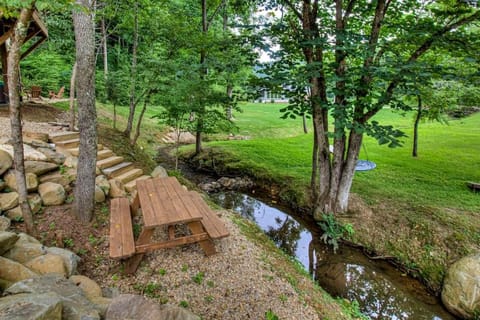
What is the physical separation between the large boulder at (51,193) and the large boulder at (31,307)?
261 cm

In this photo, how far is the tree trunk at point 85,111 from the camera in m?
3.39

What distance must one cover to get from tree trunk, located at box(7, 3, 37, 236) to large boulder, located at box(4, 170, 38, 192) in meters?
0.95

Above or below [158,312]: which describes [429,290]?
below

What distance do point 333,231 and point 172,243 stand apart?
3.81 m

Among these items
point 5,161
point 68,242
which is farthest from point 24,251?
point 5,161

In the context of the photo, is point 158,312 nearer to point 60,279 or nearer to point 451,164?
point 60,279

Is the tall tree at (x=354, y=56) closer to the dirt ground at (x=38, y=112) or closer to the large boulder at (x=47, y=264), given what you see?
the large boulder at (x=47, y=264)

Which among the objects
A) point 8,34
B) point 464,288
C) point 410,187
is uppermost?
point 8,34

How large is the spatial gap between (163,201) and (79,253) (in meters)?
1.19

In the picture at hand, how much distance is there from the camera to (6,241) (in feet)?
8.00

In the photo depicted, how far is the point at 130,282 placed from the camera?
9.93ft

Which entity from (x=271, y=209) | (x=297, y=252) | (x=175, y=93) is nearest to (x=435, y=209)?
(x=297, y=252)

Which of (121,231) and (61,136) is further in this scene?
(61,136)

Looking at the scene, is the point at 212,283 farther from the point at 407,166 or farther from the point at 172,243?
the point at 407,166
